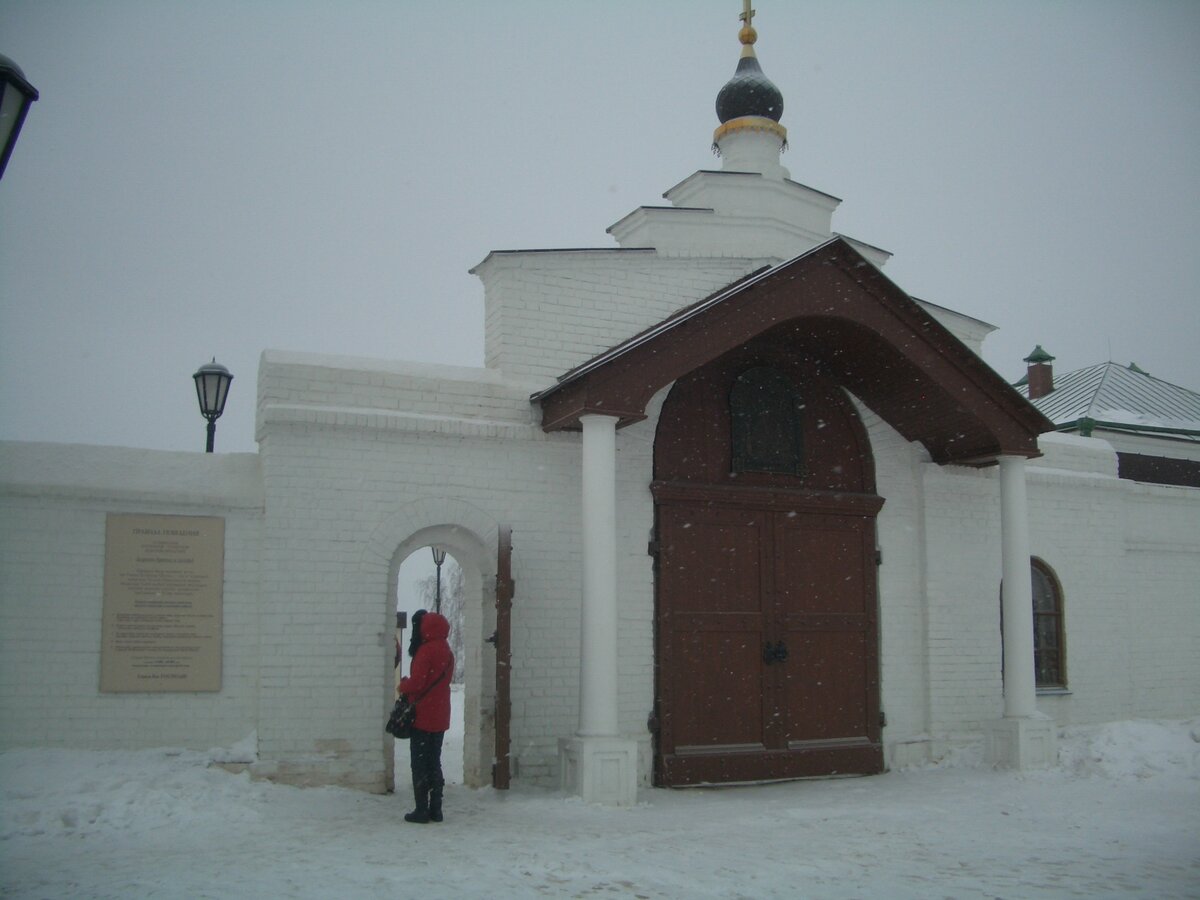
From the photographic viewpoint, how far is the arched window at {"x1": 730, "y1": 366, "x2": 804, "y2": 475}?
1145cm

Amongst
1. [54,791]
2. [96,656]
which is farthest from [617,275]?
[54,791]

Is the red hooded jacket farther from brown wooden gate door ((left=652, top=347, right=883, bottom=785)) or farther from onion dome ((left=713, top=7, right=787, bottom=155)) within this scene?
onion dome ((left=713, top=7, right=787, bottom=155))

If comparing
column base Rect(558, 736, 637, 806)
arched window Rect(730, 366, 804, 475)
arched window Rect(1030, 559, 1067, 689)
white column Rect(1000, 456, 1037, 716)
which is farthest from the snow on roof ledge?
column base Rect(558, 736, 637, 806)

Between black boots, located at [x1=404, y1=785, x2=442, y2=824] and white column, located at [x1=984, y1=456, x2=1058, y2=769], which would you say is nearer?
black boots, located at [x1=404, y1=785, x2=442, y2=824]

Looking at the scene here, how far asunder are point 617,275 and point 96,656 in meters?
5.98

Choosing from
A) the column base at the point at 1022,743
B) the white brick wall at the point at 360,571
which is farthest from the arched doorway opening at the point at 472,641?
the column base at the point at 1022,743

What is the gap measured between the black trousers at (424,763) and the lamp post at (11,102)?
5045 millimetres

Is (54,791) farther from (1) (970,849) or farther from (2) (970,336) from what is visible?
(2) (970,336)

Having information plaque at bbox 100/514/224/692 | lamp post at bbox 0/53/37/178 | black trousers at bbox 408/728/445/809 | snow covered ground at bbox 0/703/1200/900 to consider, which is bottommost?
snow covered ground at bbox 0/703/1200/900

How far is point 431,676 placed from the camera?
8320mm

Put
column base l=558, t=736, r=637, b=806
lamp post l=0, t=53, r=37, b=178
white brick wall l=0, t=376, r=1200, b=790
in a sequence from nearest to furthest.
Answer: lamp post l=0, t=53, r=37, b=178
white brick wall l=0, t=376, r=1200, b=790
column base l=558, t=736, r=637, b=806

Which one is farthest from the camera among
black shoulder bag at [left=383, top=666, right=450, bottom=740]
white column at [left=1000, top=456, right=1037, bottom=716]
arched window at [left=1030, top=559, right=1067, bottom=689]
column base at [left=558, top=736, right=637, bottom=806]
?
arched window at [left=1030, top=559, right=1067, bottom=689]

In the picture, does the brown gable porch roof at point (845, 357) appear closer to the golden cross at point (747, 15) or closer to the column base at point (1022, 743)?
the column base at point (1022, 743)

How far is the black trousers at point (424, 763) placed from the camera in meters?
8.32
